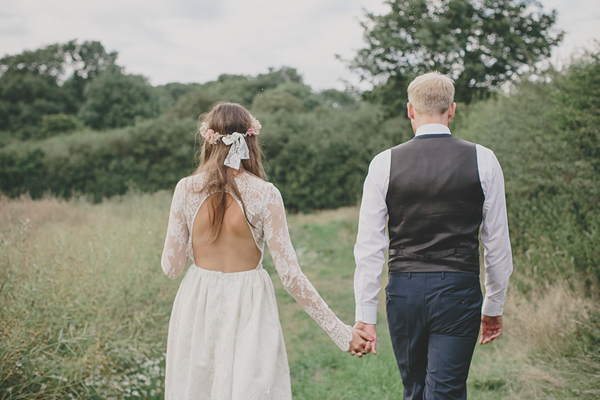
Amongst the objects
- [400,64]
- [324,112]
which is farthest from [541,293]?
[324,112]

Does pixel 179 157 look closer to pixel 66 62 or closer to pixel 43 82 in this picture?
pixel 43 82

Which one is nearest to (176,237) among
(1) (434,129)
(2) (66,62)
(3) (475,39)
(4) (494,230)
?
(1) (434,129)

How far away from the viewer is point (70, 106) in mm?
34406

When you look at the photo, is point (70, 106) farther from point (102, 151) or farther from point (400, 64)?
point (400, 64)

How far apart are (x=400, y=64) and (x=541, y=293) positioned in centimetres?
1236

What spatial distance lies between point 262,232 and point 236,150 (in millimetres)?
413

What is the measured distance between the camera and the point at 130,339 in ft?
11.8

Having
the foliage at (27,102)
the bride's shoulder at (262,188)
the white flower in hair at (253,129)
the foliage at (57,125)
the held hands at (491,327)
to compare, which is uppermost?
the foliage at (27,102)

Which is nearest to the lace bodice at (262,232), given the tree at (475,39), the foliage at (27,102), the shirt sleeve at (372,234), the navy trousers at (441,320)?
Result: the shirt sleeve at (372,234)

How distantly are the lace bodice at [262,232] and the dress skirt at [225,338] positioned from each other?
13 centimetres

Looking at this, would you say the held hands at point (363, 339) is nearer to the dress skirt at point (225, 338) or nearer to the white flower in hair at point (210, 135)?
the dress skirt at point (225, 338)

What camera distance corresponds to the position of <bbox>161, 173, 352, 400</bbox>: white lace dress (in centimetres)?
229

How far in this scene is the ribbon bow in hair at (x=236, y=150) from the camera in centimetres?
236

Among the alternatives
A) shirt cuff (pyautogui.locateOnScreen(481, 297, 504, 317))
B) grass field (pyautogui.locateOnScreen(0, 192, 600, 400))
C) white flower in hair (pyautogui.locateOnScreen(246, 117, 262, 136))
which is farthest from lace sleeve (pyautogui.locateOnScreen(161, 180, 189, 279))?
shirt cuff (pyautogui.locateOnScreen(481, 297, 504, 317))
